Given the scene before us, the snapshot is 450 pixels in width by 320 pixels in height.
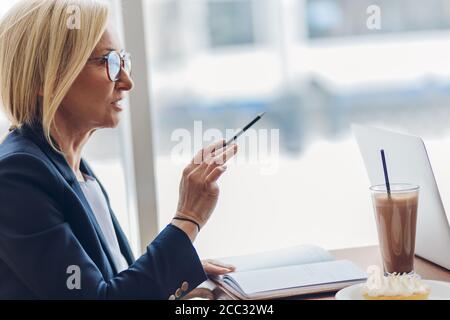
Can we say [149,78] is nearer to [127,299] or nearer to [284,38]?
[284,38]

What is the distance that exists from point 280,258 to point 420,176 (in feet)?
1.07

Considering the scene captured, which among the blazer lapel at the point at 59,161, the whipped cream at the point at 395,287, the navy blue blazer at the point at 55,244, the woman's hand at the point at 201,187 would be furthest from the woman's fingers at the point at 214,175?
the whipped cream at the point at 395,287

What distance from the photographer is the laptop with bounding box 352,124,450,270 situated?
4.12 ft

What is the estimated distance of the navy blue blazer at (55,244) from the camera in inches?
46.2

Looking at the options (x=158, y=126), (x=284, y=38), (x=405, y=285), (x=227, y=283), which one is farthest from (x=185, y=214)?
(x=284, y=38)

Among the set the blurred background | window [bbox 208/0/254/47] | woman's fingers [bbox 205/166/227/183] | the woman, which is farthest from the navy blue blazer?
window [bbox 208/0/254/47]

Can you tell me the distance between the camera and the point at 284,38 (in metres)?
→ 2.54

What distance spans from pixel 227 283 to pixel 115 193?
103 cm

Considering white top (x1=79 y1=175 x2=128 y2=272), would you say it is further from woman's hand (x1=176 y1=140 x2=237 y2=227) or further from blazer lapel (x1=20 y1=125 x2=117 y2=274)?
woman's hand (x1=176 y1=140 x2=237 y2=227)

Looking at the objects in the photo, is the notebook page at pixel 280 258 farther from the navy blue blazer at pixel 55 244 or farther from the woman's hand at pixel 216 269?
the navy blue blazer at pixel 55 244

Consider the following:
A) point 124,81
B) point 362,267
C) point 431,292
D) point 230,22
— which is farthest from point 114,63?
point 230,22

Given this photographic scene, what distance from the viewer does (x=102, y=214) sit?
1.50m

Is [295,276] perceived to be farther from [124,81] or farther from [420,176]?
[124,81]

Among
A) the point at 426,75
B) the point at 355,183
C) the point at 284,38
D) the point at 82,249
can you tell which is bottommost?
the point at 355,183
